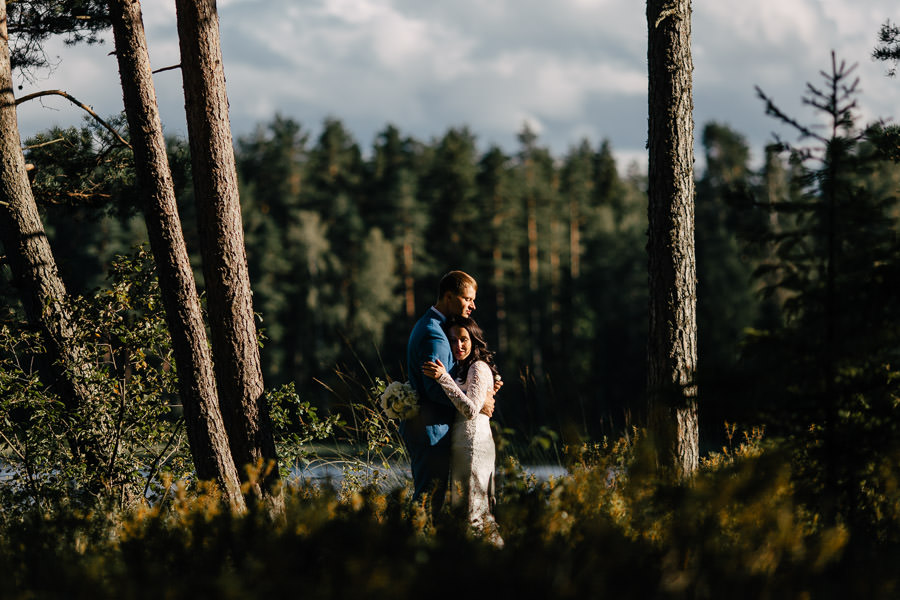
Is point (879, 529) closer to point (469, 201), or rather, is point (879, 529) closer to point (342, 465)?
point (342, 465)

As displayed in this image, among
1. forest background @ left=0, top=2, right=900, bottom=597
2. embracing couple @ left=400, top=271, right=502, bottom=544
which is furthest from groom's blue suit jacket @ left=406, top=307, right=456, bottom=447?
forest background @ left=0, top=2, right=900, bottom=597

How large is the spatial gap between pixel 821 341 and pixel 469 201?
121ft

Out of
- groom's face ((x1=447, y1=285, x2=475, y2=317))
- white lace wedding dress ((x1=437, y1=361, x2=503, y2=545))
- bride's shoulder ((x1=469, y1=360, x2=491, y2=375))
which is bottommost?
white lace wedding dress ((x1=437, y1=361, x2=503, y2=545))

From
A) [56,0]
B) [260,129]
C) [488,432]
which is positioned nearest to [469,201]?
[260,129]

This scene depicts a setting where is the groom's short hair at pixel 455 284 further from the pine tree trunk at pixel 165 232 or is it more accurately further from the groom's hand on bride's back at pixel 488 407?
the pine tree trunk at pixel 165 232

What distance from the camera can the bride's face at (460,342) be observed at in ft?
17.7

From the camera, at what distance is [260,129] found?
4078 centimetres

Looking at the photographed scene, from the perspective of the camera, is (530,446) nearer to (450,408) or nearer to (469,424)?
(469,424)

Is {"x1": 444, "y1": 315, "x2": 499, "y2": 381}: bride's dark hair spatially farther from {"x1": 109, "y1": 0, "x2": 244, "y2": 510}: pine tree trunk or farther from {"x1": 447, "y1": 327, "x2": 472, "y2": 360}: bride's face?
{"x1": 109, "y1": 0, "x2": 244, "y2": 510}: pine tree trunk

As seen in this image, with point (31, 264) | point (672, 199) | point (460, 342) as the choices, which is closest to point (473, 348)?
point (460, 342)

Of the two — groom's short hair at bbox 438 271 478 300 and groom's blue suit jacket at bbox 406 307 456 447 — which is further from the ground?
groom's short hair at bbox 438 271 478 300

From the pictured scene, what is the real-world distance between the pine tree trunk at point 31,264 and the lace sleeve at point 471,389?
3079 mm

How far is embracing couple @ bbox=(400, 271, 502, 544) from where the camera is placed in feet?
17.0

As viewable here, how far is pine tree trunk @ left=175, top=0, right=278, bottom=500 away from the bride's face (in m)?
1.48
